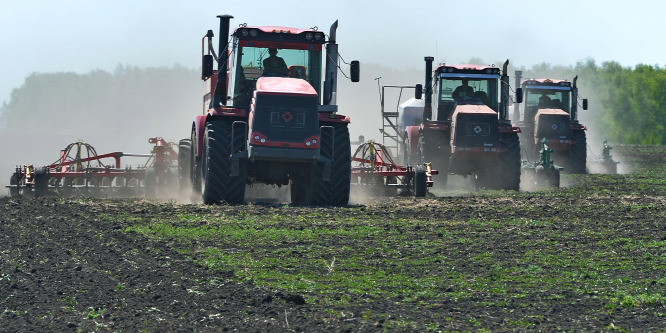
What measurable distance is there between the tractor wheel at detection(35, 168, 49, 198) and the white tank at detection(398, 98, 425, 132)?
1267 cm

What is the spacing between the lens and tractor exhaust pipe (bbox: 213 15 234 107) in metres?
19.5

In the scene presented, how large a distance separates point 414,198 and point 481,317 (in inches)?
507

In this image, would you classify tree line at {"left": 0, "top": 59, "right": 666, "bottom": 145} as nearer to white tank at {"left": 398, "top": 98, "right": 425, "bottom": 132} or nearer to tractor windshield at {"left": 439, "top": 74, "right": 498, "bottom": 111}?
white tank at {"left": 398, "top": 98, "right": 425, "bottom": 132}

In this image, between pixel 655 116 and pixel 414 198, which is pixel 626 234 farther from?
pixel 655 116

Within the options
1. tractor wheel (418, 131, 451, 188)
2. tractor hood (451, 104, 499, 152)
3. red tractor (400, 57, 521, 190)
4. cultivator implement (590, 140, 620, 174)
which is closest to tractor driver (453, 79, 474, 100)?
red tractor (400, 57, 521, 190)

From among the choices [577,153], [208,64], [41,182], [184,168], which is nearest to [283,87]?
[208,64]

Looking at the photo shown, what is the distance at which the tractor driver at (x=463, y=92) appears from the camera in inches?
1014

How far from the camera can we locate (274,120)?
1797 centimetres

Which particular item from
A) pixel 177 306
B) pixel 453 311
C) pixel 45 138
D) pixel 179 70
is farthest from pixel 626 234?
pixel 179 70

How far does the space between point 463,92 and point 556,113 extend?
8392 millimetres

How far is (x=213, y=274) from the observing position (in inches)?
421

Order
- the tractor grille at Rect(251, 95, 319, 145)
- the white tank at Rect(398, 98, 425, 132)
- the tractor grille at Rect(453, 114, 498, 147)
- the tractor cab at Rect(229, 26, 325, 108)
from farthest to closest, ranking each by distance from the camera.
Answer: the white tank at Rect(398, 98, 425, 132) → the tractor grille at Rect(453, 114, 498, 147) → the tractor cab at Rect(229, 26, 325, 108) → the tractor grille at Rect(251, 95, 319, 145)

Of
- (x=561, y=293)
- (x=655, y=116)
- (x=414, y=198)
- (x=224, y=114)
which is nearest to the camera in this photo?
(x=561, y=293)

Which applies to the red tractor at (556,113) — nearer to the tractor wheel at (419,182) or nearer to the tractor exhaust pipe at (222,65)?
the tractor wheel at (419,182)
